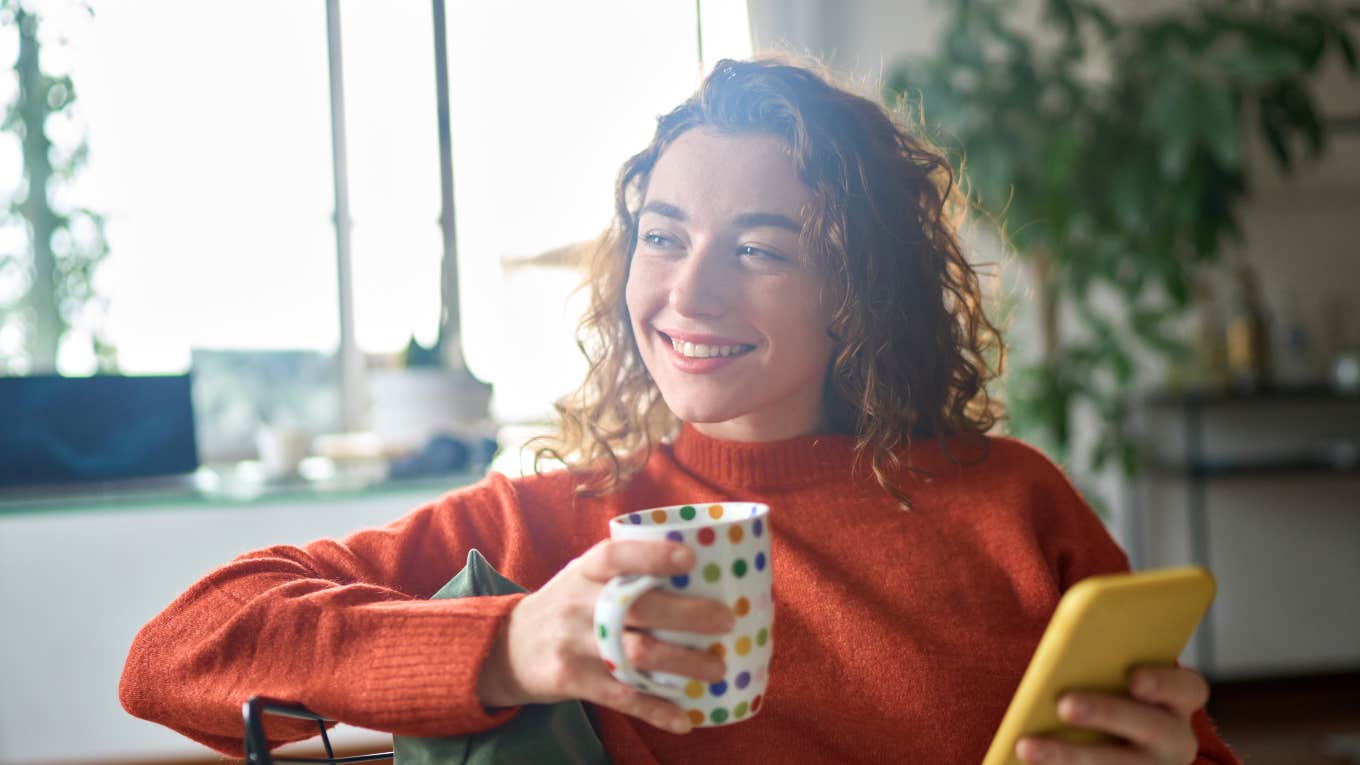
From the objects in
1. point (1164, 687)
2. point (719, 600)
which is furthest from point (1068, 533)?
point (719, 600)

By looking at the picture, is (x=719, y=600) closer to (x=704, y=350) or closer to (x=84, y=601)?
(x=704, y=350)

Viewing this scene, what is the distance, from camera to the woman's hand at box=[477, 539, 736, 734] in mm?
552

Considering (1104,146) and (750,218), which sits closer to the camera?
(750,218)

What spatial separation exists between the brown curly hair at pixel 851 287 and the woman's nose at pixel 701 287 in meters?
0.10

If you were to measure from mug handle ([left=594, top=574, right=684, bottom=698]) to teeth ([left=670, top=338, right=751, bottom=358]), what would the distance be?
369mm

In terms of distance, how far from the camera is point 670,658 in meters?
0.56

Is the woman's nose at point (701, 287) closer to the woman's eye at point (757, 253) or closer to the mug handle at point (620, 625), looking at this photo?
the woman's eye at point (757, 253)

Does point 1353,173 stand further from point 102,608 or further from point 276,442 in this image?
point 102,608

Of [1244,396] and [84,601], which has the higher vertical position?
[1244,396]

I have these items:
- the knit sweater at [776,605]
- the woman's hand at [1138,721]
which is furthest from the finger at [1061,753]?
the knit sweater at [776,605]

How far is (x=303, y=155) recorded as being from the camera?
280cm

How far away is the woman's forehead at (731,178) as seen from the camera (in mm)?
921

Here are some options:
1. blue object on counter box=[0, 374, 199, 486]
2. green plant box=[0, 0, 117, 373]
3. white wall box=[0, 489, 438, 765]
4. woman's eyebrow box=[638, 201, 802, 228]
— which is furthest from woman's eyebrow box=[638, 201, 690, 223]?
green plant box=[0, 0, 117, 373]

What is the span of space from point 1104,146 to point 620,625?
8.54ft
